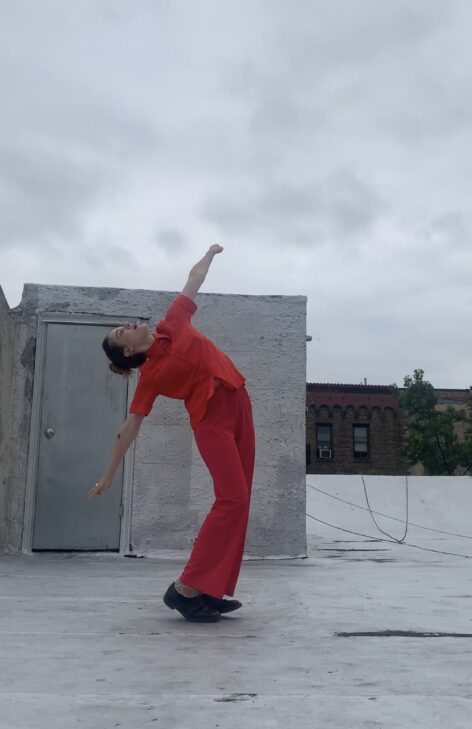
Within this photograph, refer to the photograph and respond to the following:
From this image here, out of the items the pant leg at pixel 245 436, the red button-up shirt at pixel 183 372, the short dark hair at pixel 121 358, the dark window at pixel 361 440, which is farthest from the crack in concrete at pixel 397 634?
the dark window at pixel 361 440

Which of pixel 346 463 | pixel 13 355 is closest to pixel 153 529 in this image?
pixel 13 355

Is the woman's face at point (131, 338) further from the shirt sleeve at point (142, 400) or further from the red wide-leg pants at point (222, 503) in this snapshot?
the red wide-leg pants at point (222, 503)

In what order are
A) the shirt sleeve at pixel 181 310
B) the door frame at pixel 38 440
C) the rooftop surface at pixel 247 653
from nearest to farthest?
the rooftop surface at pixel 247 653 < the shirt sleeve at pixel 181 310 < the door frame at pixel 38 440

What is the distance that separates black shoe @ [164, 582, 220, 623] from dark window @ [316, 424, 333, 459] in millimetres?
31088

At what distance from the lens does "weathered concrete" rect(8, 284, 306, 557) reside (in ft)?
21.2

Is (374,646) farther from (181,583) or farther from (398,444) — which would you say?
(398,444)

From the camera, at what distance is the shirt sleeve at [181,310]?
11.4ft

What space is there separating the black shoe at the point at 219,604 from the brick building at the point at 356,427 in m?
30.7

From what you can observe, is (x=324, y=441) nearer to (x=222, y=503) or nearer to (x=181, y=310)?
(x=181, y=310)

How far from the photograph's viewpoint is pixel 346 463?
111 feet

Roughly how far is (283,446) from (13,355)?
2.41 meters

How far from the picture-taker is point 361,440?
3444 cm

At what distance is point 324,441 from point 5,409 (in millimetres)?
28549

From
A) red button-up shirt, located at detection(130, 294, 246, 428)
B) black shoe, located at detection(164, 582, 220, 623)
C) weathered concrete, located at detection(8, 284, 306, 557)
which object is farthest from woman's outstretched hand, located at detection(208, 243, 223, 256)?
weathered concrete, located at detection(8, 284, 306, 557)
